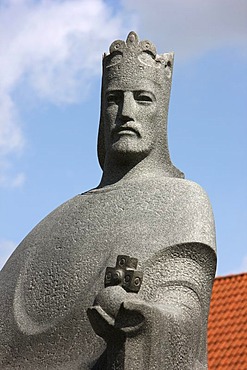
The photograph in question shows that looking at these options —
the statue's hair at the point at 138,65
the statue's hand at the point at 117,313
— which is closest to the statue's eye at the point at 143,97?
the statue's hair at the point at 138,65

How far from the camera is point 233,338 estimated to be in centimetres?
3102

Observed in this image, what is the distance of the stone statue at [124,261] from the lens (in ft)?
40.1

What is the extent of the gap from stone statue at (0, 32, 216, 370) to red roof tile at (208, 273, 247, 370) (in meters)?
16.3

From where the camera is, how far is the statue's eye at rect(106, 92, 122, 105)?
1399 centimetres

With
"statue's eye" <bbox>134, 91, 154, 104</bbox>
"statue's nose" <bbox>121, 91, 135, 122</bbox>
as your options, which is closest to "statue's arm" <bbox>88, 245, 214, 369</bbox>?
"statue's nose" <bbox>121, 91, 135, 122</bbox>

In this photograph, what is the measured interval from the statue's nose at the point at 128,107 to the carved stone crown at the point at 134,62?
0.15 meters

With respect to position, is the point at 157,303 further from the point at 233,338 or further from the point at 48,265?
the point at 233,338

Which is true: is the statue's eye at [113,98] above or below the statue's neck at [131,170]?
above

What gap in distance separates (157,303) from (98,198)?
1542 millimetres

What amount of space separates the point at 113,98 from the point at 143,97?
27 cm

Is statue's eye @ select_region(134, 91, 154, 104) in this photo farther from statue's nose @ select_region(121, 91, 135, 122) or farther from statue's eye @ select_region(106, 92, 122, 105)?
statue's eye @ select_region(106, 92, 122, 105)

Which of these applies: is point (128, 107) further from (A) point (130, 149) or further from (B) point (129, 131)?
(A) point (130, 149)

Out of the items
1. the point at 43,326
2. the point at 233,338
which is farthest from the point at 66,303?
the point at 233,338

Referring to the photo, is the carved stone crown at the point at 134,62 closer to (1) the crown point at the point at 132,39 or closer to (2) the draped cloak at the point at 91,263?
(1) the crown point at the point at 132,39
